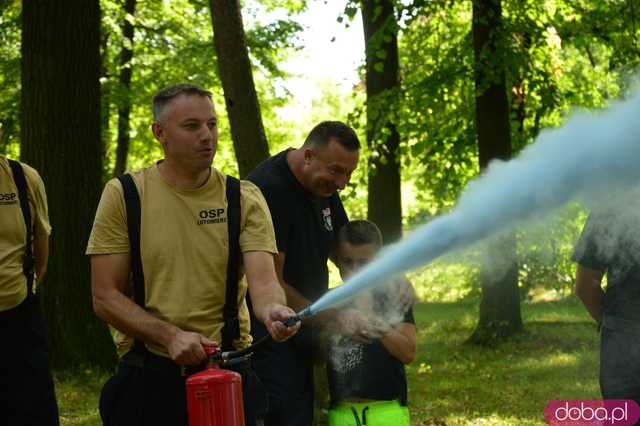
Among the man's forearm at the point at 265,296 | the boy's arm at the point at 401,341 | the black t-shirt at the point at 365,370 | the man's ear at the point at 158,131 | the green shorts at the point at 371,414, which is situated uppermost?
the man's ear at the point at 158,131

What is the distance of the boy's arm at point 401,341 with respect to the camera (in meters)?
5.18

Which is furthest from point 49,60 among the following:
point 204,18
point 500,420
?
point 204,18

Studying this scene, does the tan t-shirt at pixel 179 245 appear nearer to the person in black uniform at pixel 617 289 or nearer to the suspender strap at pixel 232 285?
the suspender strap at pixel 232 285

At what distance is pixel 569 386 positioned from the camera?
10.9 meters

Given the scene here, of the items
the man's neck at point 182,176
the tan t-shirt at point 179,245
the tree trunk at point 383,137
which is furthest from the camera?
the tree trunk at point 383,137

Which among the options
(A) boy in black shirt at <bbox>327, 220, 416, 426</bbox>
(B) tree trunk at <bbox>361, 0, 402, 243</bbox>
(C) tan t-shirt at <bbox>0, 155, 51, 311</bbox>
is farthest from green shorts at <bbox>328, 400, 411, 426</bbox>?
(B) tree trunk at <bbox>361, 0, 402, 243</bbox>

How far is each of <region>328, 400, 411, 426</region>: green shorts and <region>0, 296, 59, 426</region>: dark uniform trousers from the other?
1515 millimetres

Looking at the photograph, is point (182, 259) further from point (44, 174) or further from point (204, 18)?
point (204, 18)

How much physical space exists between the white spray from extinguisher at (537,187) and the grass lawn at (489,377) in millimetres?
5164

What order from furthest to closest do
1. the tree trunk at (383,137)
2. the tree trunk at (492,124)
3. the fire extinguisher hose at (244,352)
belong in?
the tree trunk at (383,137)
the tree trunk at (492,124)
the fire extinguisher hose at (244,352)

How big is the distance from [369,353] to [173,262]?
1.66 metres

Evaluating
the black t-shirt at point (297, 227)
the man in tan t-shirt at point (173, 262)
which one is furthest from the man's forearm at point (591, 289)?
the man in tan t-shirt at point (173, 262)

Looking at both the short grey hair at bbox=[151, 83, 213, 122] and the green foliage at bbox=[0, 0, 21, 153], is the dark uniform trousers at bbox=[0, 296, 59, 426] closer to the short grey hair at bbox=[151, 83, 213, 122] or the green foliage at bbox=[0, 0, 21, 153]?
the short grey hair at bbox=[151, 83, 213, 122]

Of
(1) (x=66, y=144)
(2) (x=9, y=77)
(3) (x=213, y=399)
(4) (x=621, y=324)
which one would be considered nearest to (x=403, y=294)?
(4) (x=621, y=324)
